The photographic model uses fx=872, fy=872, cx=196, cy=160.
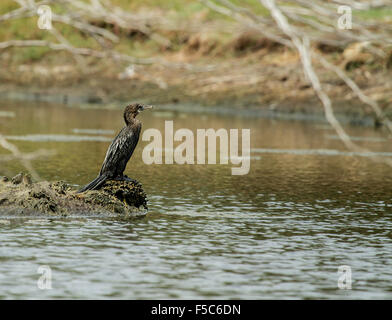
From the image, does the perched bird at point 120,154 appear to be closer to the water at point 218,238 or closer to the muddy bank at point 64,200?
the muddy bank at point 64,200

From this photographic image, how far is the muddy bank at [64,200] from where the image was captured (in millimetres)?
19984

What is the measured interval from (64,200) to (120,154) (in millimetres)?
1836

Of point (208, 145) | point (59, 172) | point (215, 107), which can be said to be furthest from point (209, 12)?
point (59, 172)

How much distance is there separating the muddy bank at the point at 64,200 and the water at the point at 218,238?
0.53 m

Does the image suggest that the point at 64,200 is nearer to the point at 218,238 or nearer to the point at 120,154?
the point at 120,154

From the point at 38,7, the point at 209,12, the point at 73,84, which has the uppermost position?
the point at 209,12

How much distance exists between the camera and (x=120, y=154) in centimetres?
2109

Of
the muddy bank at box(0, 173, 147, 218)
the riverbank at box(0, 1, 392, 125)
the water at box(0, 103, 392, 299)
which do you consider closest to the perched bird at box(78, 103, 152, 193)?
the muddy bank at box(0, 173, 147, 218)

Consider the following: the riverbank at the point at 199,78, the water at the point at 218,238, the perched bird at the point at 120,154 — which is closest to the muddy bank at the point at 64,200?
the perched bird at the point at 120,154

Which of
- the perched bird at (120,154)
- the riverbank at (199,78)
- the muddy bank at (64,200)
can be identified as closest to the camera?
the muddy bank at (64,200)
